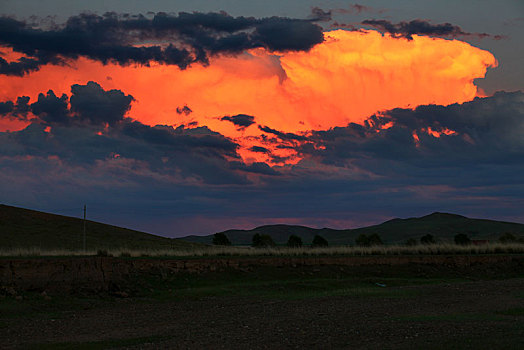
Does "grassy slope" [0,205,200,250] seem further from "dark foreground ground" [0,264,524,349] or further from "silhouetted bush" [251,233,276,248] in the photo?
"dark foreground ground" [0,264,524,349]

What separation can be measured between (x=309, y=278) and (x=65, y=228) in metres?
46.0

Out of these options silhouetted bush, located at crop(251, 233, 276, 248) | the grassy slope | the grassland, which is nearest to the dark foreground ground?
the grassland

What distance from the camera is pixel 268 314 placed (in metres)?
20.1

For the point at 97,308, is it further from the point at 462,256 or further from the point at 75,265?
the point at 462,256

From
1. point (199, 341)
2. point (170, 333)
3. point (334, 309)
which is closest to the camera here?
point (199, 341)

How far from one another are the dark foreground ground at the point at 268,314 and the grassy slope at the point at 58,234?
31.5 meters

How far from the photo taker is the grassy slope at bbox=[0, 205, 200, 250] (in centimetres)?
5941

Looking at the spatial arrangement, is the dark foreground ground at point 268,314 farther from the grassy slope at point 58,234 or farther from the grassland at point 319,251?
the grassy slope at point 58,234

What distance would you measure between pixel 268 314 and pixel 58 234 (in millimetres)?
51585

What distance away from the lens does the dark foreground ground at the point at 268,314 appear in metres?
14.6

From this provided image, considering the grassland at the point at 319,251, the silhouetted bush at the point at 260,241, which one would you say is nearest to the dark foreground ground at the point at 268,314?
the grassland at the point at 319,251

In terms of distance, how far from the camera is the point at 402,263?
125ft

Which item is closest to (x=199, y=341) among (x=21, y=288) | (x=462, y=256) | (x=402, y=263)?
(x=21, y=288)

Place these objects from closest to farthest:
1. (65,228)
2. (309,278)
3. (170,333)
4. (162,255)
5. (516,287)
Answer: (170,333), (516,287), (309,278), (162,255), (65,228)
